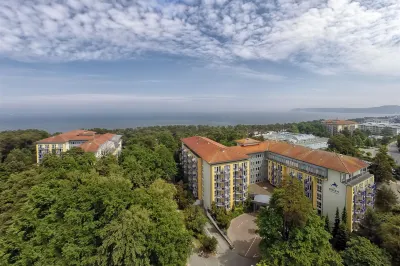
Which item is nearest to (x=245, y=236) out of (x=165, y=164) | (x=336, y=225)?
(x=336, y=225)

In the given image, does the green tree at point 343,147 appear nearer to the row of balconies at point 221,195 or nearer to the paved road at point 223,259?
the row of balconies at point 221,195

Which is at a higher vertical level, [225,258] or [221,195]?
[221,195]

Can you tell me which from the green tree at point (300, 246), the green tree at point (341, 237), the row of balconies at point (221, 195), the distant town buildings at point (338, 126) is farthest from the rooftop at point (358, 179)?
the distant town buildings at point (338, 126)

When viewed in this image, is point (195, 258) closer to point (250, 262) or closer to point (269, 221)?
point (250, 262)

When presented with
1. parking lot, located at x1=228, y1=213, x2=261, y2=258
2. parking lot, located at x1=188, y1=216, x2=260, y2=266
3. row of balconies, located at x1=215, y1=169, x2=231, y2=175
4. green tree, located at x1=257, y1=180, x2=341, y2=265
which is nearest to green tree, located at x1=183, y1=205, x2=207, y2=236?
parking lot, located at x1=188, y1=216, x2=260, y2=266

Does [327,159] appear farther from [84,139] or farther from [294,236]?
[84,139]

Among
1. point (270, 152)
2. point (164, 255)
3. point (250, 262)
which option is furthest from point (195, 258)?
point (270, 152)
